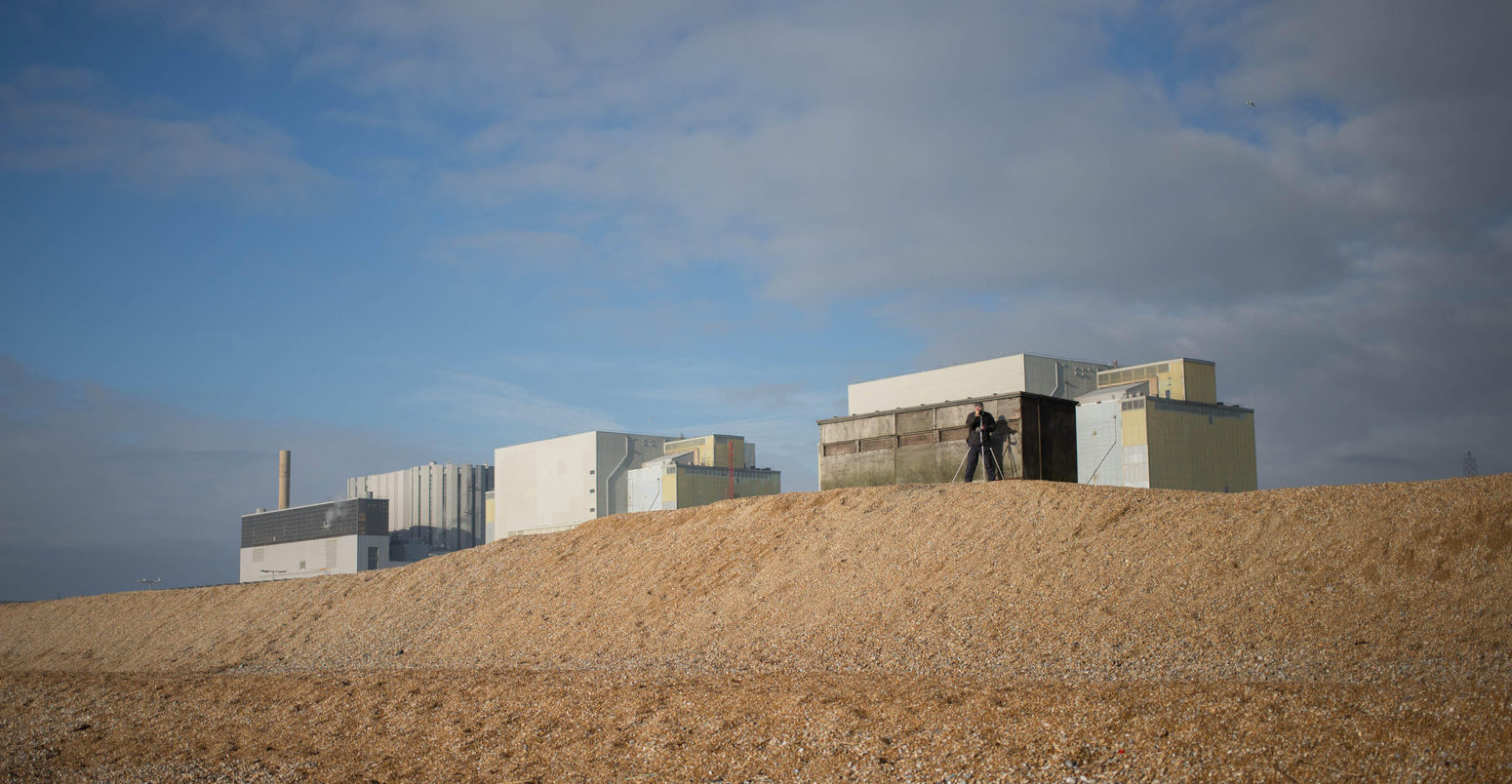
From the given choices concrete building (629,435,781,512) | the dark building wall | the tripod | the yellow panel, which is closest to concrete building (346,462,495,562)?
the dark building wall

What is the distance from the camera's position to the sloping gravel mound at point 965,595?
10.1 m

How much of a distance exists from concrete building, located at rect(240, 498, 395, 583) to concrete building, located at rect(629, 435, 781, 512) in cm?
2819

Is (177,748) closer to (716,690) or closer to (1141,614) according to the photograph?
(716,690)

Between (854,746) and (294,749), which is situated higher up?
(854,746)

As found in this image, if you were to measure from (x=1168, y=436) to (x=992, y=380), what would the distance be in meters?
13.9

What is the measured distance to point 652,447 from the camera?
85812 millimetres

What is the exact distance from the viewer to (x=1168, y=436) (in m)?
54.5

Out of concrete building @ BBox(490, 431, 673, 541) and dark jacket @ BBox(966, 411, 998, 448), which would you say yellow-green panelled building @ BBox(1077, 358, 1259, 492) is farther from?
concrete building @ BBox(490, 431, 673, 541)

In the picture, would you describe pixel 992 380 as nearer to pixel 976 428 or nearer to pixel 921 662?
pixel 976 428

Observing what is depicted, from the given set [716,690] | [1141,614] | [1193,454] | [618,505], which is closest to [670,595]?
[716,690]

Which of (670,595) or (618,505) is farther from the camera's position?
(618,505)

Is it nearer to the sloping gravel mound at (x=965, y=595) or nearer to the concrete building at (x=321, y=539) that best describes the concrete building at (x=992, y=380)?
the sloping gravel mound at (x=965, y=595)

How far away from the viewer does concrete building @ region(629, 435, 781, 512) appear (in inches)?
3034

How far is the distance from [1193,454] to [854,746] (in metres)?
54.1
